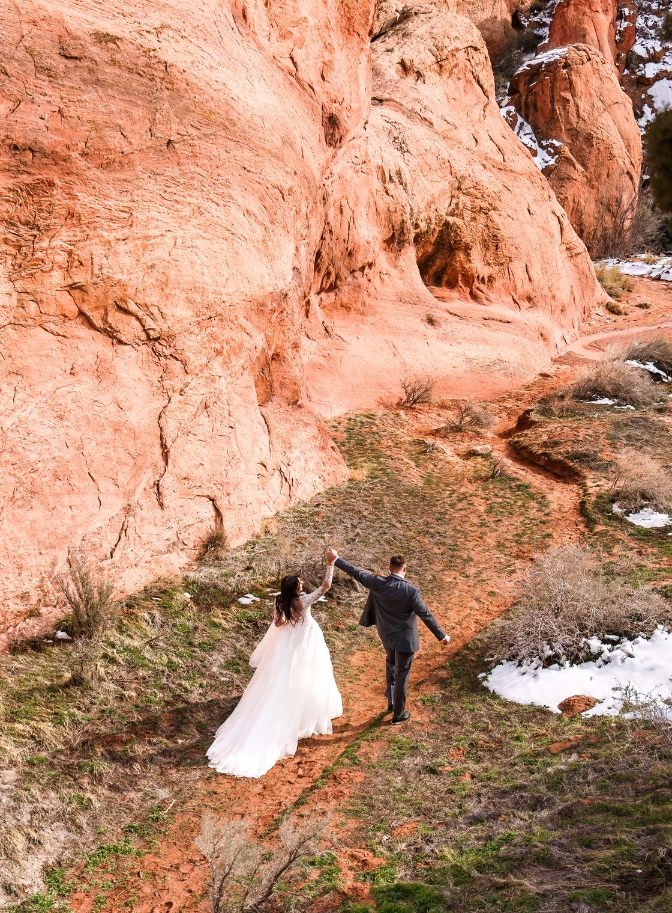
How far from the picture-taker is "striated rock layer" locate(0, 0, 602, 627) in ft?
23.6

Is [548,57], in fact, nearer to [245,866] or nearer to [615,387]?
[615,387]

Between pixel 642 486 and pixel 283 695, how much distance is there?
7729 millimetres

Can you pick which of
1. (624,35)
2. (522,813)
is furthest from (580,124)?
(522,813)

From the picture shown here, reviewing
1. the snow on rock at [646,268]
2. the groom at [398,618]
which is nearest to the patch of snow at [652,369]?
the groom at [398,618]

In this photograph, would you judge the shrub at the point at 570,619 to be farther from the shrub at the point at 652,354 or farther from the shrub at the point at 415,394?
the shrub at the point at 652,354

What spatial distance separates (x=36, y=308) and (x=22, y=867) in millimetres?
5106

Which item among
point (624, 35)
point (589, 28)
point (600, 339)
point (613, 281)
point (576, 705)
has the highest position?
point (624, 35)

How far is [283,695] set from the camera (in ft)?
19.5

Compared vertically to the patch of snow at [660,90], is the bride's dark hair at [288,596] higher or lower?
lower

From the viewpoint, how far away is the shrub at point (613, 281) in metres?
31.0

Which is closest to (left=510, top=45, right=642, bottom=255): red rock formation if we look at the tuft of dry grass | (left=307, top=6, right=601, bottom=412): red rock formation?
(left=307, top=6, right=601, bottom=412): red rock formation

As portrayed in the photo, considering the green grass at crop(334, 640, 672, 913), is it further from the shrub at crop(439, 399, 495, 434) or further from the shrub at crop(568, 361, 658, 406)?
the shrub at crop(568, 361, 658, 406)

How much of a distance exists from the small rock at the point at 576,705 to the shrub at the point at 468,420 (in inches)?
363

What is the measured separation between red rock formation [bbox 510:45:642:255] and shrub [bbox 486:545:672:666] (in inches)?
1191
